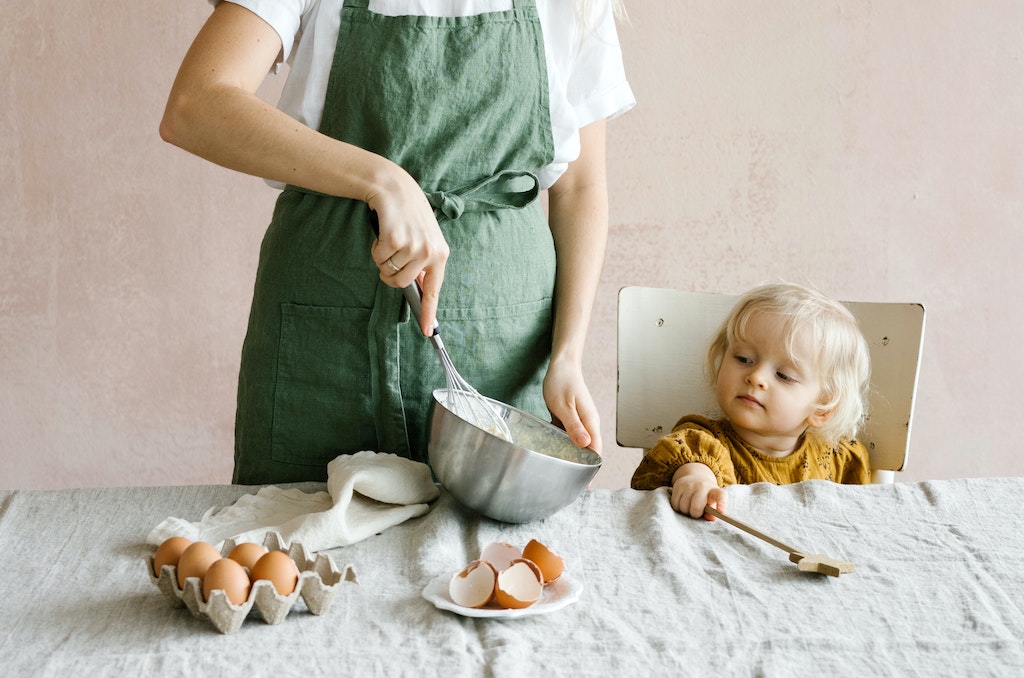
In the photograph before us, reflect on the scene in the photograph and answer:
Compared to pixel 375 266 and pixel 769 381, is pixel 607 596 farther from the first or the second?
pixel 769 381

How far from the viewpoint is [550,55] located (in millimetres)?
1216

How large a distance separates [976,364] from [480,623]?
1793 mm

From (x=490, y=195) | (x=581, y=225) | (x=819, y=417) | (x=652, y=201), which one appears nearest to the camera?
(x=490, y=195)

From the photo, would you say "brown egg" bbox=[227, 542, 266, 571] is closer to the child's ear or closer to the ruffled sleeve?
the ruffled sleeve

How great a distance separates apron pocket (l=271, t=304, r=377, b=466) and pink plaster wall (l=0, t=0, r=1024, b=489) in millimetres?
1000

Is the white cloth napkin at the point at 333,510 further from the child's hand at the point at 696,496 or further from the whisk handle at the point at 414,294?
the child's hand at the point at 696,496

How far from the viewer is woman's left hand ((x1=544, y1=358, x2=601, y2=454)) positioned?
3.48 ft

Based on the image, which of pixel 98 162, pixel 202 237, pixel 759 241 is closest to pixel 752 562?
pixel 759 241

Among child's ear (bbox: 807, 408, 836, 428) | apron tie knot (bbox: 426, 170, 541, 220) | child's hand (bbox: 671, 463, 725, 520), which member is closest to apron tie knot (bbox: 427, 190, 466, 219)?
apron tie knot (bbox: 426, 170, 541, 220)

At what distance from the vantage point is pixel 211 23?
1.02 meters

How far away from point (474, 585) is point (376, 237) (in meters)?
0.43

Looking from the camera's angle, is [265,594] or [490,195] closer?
[265,594]

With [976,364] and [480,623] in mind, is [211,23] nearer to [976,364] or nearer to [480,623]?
[480,623]

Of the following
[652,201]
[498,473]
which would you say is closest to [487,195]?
[498,473]
